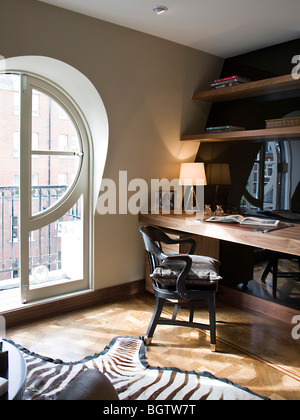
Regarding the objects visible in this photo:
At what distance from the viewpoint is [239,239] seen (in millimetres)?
2869

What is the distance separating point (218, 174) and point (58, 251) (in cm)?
176

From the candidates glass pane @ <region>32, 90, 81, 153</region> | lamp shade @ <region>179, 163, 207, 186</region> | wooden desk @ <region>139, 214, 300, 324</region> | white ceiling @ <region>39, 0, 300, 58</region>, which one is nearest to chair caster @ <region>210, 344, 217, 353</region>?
wooden desk @ <region>139, 214, 300, 324</region>

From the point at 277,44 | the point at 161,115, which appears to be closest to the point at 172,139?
the point at 161,115

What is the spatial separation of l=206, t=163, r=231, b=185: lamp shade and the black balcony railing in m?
Result: 1.43

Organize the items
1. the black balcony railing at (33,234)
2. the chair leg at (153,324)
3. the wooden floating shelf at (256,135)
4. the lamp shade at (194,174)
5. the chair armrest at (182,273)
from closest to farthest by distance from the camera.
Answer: the chair armrest at (182,273)
the chair leg at (153,324)
the wooden floating shelf at (256,135)
the black balcony railing at (33,234)
the lamp shade at (194,174)

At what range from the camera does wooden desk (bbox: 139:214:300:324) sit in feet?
8.66

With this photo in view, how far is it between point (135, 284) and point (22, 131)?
71.4 inches

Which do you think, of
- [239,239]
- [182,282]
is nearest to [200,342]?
[182,282]

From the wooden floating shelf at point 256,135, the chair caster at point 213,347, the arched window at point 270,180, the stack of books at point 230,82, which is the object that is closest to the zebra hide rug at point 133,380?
the chair caster at point 213,347

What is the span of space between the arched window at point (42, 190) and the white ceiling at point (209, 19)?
79 cm

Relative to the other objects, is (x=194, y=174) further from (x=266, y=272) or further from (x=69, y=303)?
(x=69, y=303)

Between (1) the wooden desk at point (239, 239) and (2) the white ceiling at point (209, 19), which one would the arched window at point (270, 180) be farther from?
(2) the white ceiling at point (209, 19)

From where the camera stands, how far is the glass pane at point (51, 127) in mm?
3201

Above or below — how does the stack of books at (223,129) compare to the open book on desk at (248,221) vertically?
above
